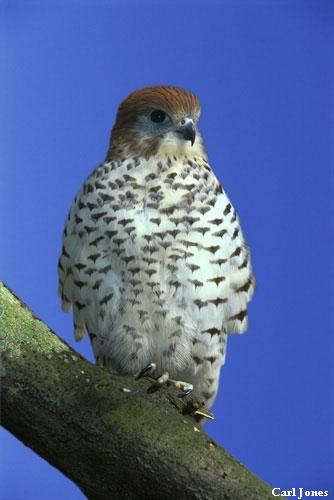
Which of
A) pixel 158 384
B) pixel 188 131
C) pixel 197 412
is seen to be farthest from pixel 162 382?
pixel 188 131

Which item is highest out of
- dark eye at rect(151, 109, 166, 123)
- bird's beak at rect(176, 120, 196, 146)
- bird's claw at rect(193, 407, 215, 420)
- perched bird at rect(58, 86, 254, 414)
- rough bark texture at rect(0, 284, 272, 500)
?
dark eye at rect(151, 109, 166, 123)

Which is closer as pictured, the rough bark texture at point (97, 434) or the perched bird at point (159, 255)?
the rough bark texture at point (97, 434)

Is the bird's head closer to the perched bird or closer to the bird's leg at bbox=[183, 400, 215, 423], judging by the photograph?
the perched bird

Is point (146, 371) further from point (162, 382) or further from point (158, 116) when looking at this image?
point (158, 116)

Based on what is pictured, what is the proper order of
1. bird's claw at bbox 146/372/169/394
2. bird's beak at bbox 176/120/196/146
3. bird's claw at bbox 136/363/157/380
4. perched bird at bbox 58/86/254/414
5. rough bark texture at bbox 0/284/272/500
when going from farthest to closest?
bird's beak at bbox 176/120/196/146 → perched bird at bbox 58/86/254/414 → bird's claw at bbox 136/363/157/380 → bird's claw at bbox 146/372/169/394 → rough bark texture at bbox 0/284/272/500

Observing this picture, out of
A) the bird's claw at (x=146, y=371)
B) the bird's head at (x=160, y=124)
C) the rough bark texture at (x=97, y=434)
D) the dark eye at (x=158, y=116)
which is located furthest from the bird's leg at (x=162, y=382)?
the dark eye at (x=158, y=116)

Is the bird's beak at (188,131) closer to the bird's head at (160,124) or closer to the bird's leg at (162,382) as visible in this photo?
the bird's head at (160,124)

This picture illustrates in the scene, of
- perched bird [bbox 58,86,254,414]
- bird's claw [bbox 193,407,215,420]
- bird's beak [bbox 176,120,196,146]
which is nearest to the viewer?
bird's claw [bbox 193,407,215,420]

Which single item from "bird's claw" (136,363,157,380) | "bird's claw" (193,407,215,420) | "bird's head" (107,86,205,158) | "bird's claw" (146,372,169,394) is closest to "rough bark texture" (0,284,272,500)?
"bird's claw" (146,372,169,394)
